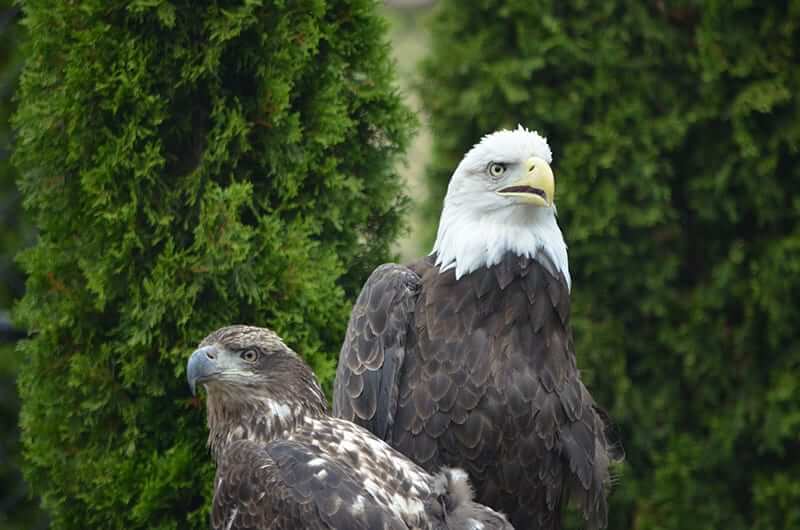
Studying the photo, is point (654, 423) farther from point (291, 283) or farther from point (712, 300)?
point (291, 283)

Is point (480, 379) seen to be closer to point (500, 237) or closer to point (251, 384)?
point (500, 237)

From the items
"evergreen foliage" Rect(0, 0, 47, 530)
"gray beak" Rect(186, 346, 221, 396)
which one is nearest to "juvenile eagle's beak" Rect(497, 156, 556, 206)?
"gray beak" Rect(186, 346, 221, 396)

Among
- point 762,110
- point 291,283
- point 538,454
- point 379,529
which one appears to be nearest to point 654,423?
point 762,110

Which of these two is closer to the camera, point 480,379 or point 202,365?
point 202,365

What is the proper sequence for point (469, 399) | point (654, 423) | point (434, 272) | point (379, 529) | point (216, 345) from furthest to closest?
point (654, 423), point (434, 272), point (469, 399), point (216, 345), point (379, 529)

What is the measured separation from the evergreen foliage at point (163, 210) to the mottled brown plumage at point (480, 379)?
40 centimetres

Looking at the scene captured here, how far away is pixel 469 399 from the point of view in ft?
13.5

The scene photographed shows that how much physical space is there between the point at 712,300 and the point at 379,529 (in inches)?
145

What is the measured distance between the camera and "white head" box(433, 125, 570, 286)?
417cm

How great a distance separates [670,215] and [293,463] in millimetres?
3714

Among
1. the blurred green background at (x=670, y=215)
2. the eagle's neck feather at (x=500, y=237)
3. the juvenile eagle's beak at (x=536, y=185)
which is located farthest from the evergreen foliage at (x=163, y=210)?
the blurred green background at (x=670, y=215)

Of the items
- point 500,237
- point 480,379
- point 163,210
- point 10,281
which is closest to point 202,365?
point 163,210

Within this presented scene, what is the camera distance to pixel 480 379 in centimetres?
412

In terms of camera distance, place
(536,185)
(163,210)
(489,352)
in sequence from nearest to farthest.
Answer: (536,185) → (489,352) → (163,210)
